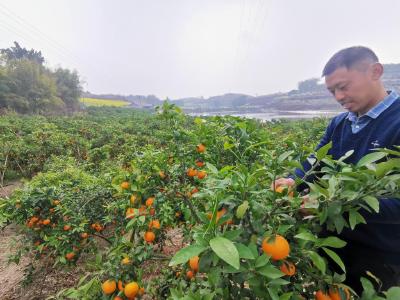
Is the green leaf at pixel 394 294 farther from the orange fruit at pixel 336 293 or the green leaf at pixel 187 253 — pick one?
the green leaf at pixel 187 253

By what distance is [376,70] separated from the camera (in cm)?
119

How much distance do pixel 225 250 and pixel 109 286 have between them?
66 centimetres

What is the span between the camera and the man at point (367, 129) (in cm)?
111

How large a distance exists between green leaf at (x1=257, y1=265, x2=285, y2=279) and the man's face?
903 millimetres

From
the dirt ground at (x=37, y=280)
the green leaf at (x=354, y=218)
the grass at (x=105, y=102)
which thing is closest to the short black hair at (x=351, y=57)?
the green leaf at (x=354, y=218)

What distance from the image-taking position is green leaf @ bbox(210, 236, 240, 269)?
0.52m

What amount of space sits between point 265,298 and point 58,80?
130 ft

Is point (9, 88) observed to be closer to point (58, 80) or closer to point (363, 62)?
point (58, 80)

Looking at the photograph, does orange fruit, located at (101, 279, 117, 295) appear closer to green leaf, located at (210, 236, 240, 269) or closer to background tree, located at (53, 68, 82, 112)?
green leaf, located at (210, 236, 240, 269)

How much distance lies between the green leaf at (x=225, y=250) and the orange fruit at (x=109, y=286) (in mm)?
632

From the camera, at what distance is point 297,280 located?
0.80 metres

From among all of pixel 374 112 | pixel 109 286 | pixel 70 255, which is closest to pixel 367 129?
pixel 374 112

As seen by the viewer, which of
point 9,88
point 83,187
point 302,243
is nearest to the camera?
point 302,243

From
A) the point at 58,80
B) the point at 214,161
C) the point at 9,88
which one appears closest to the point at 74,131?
the point at 214,161
